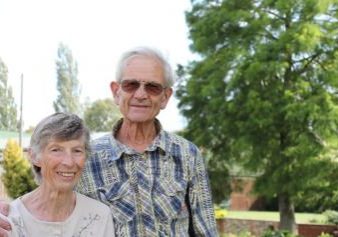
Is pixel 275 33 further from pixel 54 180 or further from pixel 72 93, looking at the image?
pixel 72 93

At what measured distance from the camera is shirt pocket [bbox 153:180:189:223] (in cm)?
196

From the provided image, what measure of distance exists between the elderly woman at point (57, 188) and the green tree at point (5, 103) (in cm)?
1324

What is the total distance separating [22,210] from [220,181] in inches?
576

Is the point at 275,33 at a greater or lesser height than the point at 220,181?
greater

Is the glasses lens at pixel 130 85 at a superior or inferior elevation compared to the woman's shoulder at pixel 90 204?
superior

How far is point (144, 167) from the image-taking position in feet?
6.53

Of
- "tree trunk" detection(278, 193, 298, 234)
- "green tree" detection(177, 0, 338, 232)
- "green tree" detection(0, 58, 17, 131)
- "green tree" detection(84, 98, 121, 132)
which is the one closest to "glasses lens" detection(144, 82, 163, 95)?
"green tree" detection(177, 0, 338, 232)

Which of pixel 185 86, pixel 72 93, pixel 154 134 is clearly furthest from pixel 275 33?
pixel 72 93

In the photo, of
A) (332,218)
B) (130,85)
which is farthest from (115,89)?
(332,218)

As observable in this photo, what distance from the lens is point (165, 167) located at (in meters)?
2.03

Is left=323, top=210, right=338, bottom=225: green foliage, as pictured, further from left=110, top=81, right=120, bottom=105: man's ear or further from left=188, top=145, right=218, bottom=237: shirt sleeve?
left=110, top=81, right=120, bottom=105: man's ear

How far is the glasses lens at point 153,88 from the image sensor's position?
1965mm

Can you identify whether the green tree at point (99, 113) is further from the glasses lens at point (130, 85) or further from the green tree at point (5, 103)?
the glasses lens at point (130, 85)

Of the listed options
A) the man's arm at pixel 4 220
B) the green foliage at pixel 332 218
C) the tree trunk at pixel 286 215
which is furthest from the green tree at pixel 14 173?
the man's arm at pixel 4 220
